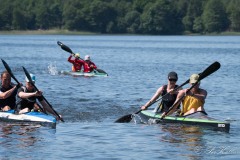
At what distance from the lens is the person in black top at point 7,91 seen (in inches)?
843

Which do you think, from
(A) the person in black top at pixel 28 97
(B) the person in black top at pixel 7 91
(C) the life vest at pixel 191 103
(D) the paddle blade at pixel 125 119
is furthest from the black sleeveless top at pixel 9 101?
(C) the life vest at pixel 191 103

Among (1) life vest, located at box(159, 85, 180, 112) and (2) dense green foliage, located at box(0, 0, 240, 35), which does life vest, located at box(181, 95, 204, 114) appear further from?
(2) dense green foliage, located at box(0, 0, 240, 35)

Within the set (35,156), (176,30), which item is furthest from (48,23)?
(35,156)

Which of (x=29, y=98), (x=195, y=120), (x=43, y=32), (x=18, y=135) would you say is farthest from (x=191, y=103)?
(x=43, y=32)

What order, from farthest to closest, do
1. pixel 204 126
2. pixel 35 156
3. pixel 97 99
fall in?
1. pixel 97 99
2. pixel 204 126
3. pixel 35 156

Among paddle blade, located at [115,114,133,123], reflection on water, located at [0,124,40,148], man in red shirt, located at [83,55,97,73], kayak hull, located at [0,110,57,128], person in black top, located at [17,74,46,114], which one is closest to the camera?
reflection on water, located at [0,124,40,148]

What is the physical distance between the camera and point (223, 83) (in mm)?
41375

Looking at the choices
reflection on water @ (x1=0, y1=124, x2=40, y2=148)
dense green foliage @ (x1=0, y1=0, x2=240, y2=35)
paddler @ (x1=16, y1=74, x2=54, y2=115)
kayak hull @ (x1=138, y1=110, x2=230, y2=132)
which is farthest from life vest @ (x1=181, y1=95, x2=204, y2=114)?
dense green foliage @ (x1=0, y1=0, x2=240, y2=35)

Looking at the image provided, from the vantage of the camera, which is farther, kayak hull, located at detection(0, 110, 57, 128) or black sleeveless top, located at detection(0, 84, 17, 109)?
black sleeveless top, located at detection(0, 84, 17, 109)

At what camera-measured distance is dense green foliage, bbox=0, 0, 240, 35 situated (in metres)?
169

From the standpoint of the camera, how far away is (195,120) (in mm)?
21406

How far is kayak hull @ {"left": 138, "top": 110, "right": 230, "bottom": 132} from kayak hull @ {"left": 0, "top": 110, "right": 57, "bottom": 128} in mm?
3111

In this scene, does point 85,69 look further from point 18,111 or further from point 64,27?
point 64,27

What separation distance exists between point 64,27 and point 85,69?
138762mm
